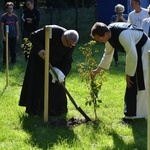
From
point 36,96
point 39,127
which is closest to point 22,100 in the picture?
point 36,96

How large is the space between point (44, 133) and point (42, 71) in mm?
1137

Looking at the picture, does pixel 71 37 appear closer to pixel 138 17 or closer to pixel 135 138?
pixel 135 138

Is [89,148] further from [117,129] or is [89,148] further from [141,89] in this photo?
[141,89]

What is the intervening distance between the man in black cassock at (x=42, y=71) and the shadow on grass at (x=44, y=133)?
257 millimetres

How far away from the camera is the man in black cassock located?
634 centimetres

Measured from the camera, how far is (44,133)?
19.2 ft

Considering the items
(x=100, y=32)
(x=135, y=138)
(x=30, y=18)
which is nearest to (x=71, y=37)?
(x=100, y=32)

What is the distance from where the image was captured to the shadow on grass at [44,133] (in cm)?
551

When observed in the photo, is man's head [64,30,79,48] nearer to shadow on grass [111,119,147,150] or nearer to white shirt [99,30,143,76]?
white shirt [99,30,143,76]

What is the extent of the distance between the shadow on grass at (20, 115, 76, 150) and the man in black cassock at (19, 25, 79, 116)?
10.1 inches

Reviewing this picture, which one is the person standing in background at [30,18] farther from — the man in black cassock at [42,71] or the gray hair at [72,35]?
the gray hair at [72,35]

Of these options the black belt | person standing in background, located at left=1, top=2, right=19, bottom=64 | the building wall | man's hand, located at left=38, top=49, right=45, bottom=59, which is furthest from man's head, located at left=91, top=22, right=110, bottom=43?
the building wall

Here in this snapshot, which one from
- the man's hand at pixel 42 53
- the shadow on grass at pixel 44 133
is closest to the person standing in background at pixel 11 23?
the shadow on grass at pixel 44 133

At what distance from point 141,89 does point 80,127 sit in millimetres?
1029
